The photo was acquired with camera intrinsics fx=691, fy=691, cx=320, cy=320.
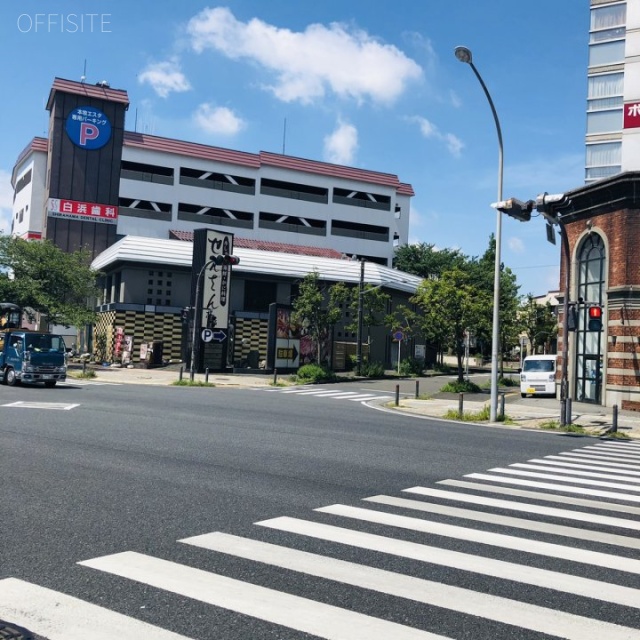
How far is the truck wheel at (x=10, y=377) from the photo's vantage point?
1082 inches

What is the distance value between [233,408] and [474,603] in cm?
1716

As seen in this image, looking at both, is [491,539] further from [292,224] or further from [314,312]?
[292,224]

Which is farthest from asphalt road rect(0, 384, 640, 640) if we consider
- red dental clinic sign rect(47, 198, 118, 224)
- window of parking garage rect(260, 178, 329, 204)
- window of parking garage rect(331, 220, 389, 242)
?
window of parking garage rect(331, 220, 389, 242)

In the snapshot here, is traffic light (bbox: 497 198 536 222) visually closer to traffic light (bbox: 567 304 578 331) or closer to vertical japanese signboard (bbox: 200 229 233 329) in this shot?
traffic light (bbox: 567 304 578 331)

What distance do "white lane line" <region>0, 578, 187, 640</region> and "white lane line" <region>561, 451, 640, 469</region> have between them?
34.3 ft

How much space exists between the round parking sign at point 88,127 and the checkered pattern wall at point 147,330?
67.6 feet

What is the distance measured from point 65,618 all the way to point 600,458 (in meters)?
11.6

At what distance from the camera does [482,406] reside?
27.3m

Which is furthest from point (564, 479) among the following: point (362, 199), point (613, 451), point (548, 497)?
point (362, 199)

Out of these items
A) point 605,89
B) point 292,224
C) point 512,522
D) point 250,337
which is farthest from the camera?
point 292,224

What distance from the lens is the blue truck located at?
27.0 metres


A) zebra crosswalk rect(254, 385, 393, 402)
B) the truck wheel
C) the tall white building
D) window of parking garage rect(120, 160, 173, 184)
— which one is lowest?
zebra crosswalk rect(254, 385, 393, 402)

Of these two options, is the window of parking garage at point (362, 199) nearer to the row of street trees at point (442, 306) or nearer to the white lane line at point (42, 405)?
the row of street trees at point (442, 306)

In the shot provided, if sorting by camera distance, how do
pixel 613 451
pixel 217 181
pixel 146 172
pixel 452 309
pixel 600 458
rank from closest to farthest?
pixel 600 458 → pixel 613 451 → pixel 452 309 → pixel 146 172 → pixel 217 181
